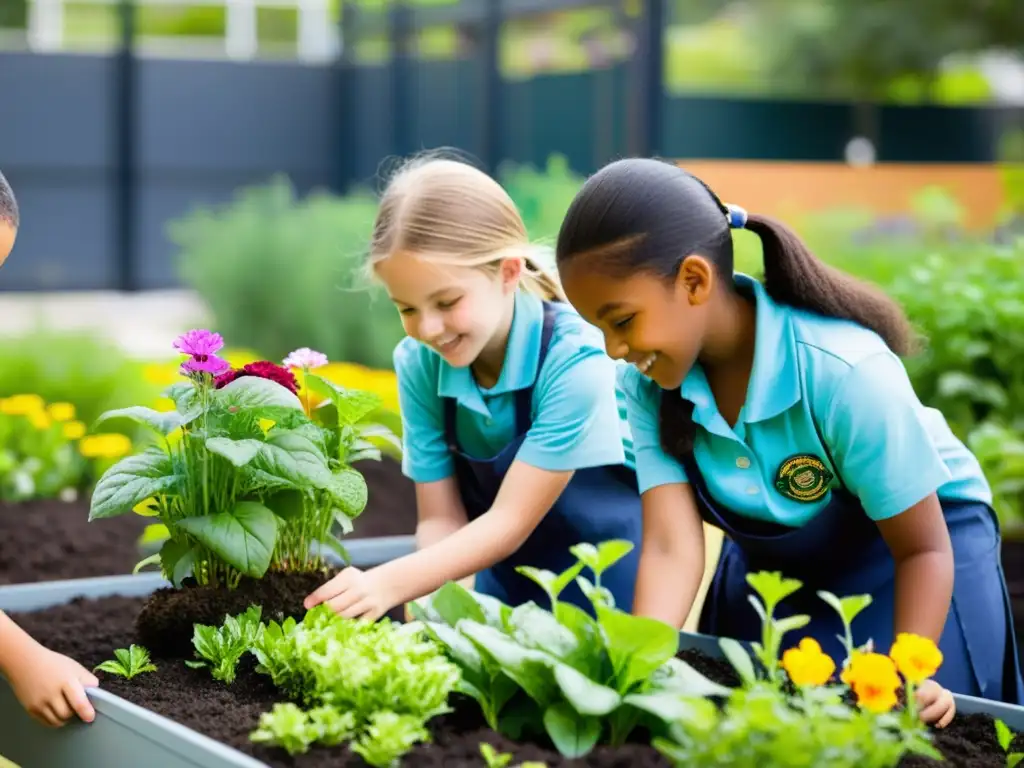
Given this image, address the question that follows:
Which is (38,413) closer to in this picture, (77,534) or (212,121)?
(77,534)

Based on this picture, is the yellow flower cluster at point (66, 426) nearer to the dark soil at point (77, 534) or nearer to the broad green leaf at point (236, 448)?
the dark soil at point (77, 534)

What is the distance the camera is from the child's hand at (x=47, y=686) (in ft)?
6.10

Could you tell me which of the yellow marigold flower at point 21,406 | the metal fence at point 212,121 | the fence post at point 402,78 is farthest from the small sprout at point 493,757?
the fence post at point 402,78

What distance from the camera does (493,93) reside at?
29.6ft

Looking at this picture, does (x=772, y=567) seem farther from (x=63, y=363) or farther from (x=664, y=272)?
(x=63, y=363)

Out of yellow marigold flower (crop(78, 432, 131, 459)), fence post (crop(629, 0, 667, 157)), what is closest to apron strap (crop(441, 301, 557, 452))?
yellow marigold flower (crop(78, 432, 131, 459))

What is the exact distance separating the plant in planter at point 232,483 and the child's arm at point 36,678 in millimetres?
193

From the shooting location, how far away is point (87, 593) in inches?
111

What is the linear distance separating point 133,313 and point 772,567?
33.0 ft

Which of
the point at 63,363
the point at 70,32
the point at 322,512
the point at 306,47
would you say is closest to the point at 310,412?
the point at 322,512

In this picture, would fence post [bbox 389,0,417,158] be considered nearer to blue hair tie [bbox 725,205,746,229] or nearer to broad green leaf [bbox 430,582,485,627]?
blue hair tie [bbox 725,205,746,229]

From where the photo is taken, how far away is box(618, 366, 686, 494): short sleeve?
2.14m

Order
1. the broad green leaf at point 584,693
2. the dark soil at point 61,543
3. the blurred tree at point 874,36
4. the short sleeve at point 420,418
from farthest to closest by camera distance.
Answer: the blurred tree at point 874,36, the dark soil at point 61,543, the short sleeve at point 420,418, the broad green leaf at point 584,693

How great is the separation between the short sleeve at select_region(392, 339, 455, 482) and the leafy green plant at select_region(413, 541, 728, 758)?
775 millimetres
